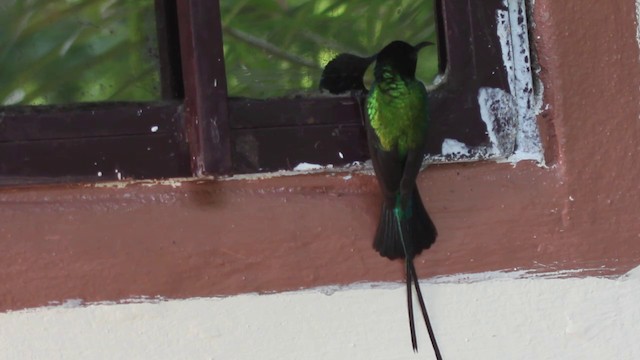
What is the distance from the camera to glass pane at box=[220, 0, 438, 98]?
1.44 m

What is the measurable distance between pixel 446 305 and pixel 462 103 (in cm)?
24

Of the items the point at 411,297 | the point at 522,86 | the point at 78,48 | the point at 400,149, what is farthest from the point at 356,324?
the point at 78,48

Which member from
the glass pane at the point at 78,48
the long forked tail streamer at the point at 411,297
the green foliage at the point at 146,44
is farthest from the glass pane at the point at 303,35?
the long forked tail streamer at the point at 411,297

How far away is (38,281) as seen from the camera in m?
1.35

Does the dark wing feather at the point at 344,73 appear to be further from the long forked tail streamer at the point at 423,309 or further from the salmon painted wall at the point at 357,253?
the long forked tail streamer at the point at 423,309

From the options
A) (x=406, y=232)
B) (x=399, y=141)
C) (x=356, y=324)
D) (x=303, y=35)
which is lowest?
(x=356, y=324)

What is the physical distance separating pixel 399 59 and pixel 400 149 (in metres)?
0.10

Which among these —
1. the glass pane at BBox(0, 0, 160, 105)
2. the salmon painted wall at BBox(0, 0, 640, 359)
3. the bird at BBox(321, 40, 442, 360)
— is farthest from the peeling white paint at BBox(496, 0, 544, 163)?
the glass pane at BBox(0, 0, 160, 105)

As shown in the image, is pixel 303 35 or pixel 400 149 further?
pixel 303 35

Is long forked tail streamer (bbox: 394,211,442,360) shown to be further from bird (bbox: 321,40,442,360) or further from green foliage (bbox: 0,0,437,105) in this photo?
green foliage (bbox: 0,0,437,105)

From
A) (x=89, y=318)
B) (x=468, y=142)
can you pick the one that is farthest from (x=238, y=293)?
(x=468, y=142)

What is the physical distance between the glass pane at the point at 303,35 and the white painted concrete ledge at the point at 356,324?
0.26m

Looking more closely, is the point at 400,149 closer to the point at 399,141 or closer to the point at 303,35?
the point at 399,141

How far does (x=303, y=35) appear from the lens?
1.47 m
